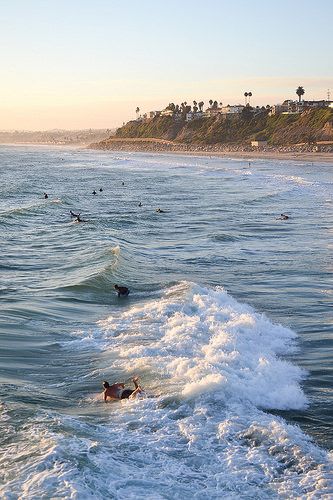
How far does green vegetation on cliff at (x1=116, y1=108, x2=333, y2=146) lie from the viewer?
145750 millimetres

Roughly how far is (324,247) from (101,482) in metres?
21.7

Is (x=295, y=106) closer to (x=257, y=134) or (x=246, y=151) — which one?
(x=257, y=134)

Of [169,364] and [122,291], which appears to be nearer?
[169,364]

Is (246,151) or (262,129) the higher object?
(262,129)

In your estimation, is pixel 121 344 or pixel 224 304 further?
pixel 224 304

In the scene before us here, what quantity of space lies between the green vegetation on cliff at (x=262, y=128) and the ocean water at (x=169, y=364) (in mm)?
116521

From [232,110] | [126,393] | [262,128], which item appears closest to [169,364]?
[126,393]

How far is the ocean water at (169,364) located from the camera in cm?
960

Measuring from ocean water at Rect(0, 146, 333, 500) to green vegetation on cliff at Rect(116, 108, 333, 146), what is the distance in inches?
4587

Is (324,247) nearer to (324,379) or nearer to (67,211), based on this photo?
(324,379)

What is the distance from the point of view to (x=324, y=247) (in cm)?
2923

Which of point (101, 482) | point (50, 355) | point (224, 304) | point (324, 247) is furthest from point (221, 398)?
point (324, 247)

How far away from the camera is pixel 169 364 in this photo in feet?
46.5

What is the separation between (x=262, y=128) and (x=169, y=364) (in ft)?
536
